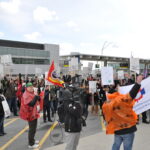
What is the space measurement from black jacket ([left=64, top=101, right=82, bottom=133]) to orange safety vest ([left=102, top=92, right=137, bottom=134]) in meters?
0.62

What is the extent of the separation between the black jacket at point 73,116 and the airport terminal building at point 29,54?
53.8 m

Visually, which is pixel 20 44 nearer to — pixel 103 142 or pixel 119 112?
pixel 103 142

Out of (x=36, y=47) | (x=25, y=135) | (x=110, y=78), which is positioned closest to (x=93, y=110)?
(x=110, y=78)

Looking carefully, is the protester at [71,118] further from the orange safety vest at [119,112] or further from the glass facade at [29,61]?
the glass facade at [29,61]

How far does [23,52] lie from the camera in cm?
6075

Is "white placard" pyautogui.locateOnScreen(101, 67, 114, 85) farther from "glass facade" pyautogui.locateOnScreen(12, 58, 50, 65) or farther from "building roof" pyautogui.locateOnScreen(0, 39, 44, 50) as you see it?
"building roof" pyautogui.locateOnScreen(0, 39, 44, 50)

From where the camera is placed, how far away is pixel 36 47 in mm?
65875

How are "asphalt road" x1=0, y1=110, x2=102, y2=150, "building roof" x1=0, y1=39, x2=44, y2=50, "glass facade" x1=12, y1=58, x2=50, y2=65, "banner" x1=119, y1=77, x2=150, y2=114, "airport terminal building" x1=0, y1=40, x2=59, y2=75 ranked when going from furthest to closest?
"building roof" x1=0, y1=39, x2=44, y2=50
"glass facade" x1=12, y1=58, x2=50, y2=65
"airport terminal building" x1=0, y1=40, x2=59, y2=75
"asphalt road" x1=0, y1=110, x2=102, y2=150
"banner" x1=119, y1=77, x2=150, y2=114

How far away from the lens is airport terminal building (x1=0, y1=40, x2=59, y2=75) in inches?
2293

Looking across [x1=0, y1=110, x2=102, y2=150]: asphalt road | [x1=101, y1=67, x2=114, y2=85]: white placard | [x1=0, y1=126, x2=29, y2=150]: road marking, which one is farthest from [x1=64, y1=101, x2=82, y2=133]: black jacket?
[x1=101, y1=67, x2=114, y2=85]: white placard

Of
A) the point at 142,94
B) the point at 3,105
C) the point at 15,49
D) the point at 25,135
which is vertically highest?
the point at 15,49

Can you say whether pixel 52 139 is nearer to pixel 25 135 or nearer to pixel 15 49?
pixel 25 135

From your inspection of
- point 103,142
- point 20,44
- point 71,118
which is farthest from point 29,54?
point 71,118

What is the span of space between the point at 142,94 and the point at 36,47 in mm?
63566
